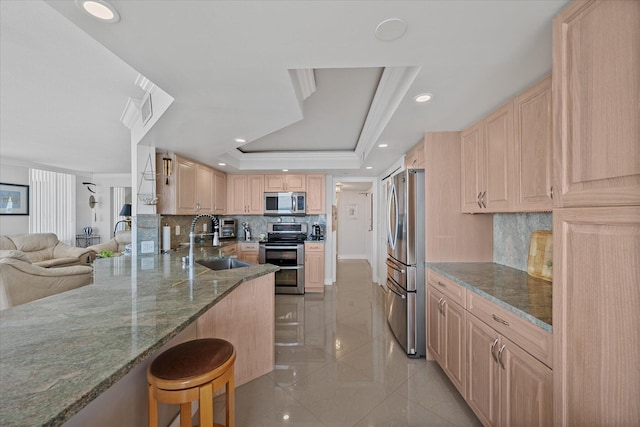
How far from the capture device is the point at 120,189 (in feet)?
23.9

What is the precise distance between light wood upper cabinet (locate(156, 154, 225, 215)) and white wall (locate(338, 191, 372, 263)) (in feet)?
15.2

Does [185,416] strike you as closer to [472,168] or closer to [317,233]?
[472,168]

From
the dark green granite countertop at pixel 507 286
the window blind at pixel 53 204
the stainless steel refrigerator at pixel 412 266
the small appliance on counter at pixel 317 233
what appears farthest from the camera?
the window blind at pixel 53 204

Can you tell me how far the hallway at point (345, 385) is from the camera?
1.74 m

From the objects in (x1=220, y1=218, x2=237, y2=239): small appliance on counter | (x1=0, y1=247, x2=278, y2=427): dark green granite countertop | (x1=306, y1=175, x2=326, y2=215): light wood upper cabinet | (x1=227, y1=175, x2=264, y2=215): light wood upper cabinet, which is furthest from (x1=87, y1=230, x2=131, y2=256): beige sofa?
(x1=0, y1=247, x2=278, y2=427): dark green granite countertop

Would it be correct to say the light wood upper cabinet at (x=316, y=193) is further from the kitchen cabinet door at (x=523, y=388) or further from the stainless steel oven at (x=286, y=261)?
the kitchen cabinet door at (x=523, y=388)

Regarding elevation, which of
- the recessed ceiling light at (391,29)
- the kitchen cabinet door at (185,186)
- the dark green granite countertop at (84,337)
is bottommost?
the dark green granite countertop at (84,337)

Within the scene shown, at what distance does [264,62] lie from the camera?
A: 134 cm

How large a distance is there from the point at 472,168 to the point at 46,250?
7.54 m

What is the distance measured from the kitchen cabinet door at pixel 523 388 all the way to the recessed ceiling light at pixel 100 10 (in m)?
2.29

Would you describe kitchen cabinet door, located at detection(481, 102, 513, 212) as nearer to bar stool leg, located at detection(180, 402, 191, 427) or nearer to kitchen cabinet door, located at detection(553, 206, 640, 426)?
kitchen cabinet door, located at detection(553, 206, 640, 426)

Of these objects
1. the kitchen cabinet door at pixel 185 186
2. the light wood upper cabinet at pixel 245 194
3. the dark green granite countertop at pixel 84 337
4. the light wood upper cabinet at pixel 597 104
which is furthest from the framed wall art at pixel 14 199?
the light wood upper cabinet at pixel 597 104

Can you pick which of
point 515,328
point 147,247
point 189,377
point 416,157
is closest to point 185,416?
point 189,377

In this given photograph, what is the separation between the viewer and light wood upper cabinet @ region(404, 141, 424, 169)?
2.68 metres
